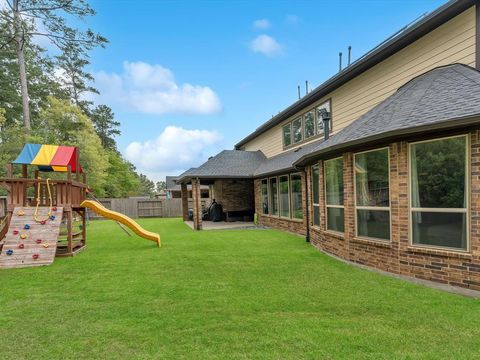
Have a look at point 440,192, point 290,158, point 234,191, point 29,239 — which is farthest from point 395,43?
point 234,191

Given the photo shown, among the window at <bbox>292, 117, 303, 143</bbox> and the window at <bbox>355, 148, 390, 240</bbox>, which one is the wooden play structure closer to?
the window at <bbox>355, 148, 390, 240</bbox>

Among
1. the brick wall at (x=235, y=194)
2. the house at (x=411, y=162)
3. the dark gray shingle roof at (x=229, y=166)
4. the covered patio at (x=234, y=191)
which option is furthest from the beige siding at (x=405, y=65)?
the brick wall at (x=235, y=194)

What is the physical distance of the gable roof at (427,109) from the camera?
4.54 metres

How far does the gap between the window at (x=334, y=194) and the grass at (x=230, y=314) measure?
1121 millimetres

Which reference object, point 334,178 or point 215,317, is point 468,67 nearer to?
point 334,178

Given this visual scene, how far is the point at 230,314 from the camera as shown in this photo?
3.88 meters

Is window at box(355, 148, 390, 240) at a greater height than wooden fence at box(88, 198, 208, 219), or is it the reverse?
window at box(355, 148, 390, 240)

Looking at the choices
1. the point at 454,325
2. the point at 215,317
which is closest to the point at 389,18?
the point at 454,325

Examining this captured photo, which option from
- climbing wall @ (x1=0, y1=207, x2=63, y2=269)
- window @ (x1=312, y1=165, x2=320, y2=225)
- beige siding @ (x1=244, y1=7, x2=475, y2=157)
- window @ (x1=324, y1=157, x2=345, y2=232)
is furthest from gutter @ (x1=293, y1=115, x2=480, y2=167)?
climbing wall @ (x1=0, y1=207, x2=63, y2=269)

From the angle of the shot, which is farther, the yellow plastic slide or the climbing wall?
the yellow plastic slide

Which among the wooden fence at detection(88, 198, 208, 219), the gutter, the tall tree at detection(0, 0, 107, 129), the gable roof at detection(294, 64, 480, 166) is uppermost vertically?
the tall tree at detection(0, 0, 107, 129)

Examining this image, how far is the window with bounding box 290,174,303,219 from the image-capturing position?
10969 mm

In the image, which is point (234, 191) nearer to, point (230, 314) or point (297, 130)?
point (297, 130)

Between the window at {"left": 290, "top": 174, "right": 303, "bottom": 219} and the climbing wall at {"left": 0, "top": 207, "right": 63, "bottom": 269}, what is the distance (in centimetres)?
792
